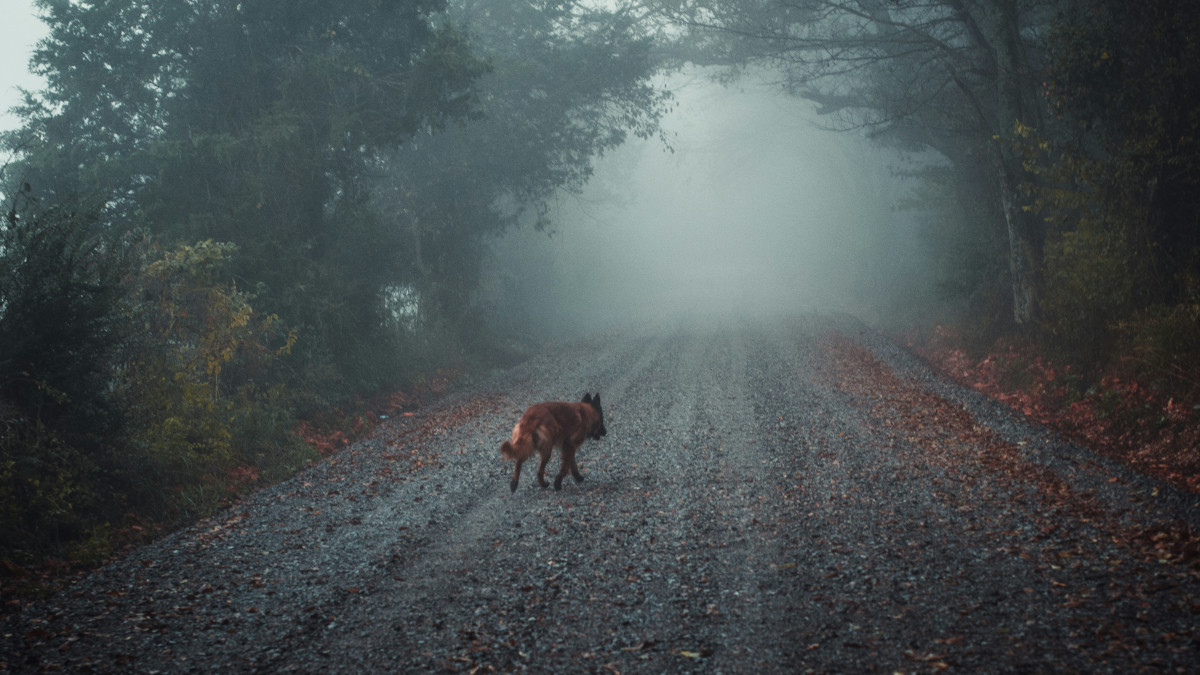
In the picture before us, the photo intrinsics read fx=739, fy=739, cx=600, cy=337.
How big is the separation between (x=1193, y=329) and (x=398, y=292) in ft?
52.0

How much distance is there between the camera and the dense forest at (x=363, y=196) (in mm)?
7637

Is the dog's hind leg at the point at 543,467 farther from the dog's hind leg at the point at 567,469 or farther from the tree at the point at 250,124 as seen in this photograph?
the tree at the point at 250,124

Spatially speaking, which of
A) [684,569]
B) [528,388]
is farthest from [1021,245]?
[684,569]

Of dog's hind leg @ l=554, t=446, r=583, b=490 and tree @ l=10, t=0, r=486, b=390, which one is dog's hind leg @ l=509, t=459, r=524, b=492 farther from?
tree @ l=10, t=0, r=486, b=390

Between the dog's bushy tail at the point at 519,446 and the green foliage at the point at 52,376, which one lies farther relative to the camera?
the dog's bushy tail at the point at 519,446

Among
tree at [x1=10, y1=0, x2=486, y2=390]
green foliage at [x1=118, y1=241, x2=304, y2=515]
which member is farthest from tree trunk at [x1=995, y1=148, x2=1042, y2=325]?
green foliage at [x1=118, y1=241, x2=304, y2=515]

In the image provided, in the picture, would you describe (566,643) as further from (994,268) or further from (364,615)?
(994,268)

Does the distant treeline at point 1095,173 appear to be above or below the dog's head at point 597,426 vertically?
above

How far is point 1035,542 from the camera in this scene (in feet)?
17.9

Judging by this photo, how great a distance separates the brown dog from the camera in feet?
24.7

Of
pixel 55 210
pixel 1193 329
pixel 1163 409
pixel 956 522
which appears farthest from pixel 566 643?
pixel 1193 329

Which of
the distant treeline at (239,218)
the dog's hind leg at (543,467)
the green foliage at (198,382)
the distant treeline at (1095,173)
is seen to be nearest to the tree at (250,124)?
the distant treeline at (239,218)

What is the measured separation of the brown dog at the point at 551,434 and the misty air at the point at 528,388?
0.14 ft

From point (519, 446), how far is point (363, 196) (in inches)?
395
